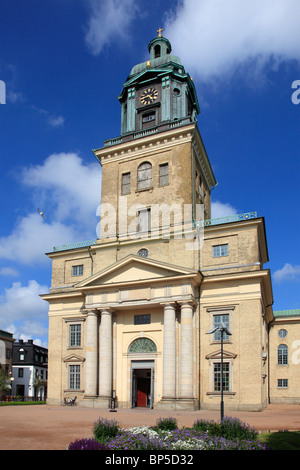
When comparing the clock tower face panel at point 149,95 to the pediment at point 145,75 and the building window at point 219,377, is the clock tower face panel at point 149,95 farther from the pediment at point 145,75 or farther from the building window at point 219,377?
the building window at point 219,377

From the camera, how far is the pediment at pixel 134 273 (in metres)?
33.4

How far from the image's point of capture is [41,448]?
13.4 meters

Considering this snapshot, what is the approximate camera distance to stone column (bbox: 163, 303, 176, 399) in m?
31.5

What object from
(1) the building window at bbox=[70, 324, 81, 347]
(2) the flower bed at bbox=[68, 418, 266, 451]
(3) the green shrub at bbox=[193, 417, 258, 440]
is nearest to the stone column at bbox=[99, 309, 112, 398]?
(1) the building window at bbox=[70, 324, 81, 347]

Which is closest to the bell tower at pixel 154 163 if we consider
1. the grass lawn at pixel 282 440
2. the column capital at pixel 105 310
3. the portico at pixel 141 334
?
the portico at pixel 141 334

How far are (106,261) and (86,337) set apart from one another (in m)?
6.87

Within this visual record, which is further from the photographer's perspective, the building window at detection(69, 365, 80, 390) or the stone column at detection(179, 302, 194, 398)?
A: the building window at detection(69, 365, 80, 390)

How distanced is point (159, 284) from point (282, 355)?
22.3 metres

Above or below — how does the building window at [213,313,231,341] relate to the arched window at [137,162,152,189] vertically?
below

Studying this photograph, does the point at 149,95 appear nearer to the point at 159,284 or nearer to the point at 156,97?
the point at 156,97

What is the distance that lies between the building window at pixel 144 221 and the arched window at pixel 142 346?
379 inches

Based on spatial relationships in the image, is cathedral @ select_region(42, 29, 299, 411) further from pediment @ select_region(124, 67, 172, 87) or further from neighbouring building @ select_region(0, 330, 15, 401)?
neighbouring building @ select_region(0, 330, 15, 401)

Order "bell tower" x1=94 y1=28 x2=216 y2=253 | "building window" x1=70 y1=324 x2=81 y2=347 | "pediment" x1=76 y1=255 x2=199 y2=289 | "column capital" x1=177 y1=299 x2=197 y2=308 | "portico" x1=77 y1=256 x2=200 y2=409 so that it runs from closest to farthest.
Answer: "portico" x1=77 y1=256 x2=200 y2=409, "column capital" x1=177 y1=299 x2=197 y2=308, "pediment" x1=76 y1=255 x2=199 y2=289, "bell tower" x1=94 y1=28 x2=216 y2=253, "building window" x1=70 y1=324 x2=81 y2=347

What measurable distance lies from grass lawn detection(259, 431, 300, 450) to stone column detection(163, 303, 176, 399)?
49.7ft
